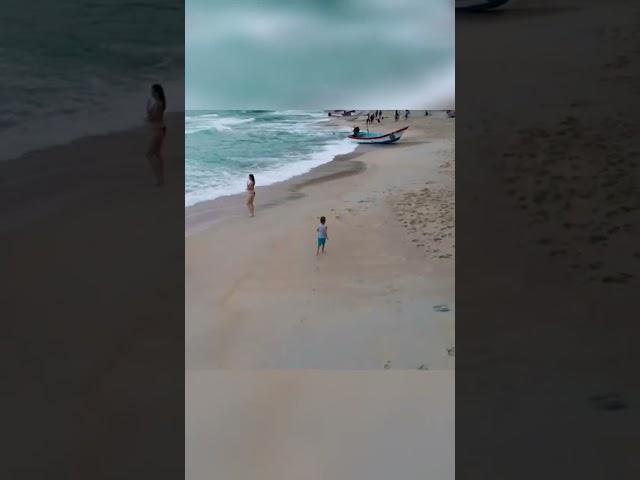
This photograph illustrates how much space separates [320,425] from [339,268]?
8.61 ft

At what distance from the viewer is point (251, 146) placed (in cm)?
659

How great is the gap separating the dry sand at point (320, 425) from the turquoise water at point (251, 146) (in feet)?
9.49

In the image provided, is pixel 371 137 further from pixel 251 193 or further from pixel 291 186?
pixel 251 193

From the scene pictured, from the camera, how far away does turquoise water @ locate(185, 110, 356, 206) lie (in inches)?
247

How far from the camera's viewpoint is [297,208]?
231 inches
